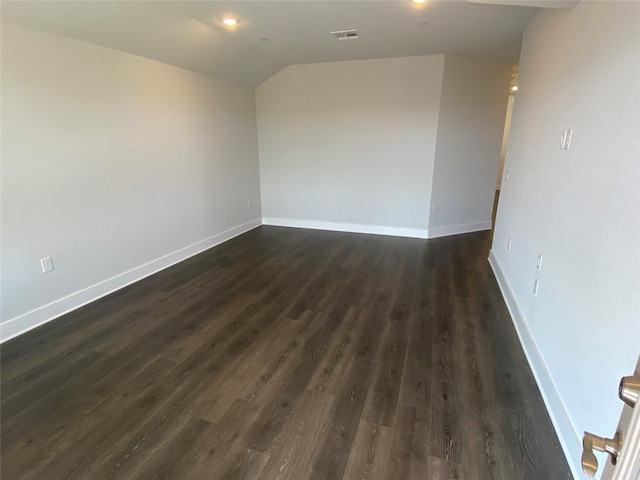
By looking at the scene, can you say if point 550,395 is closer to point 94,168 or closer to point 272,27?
point 272,27

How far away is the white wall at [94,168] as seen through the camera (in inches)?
93.3

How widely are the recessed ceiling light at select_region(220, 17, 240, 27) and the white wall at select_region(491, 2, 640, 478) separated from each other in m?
2.39

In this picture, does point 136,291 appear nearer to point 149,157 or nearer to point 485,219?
point 149,157

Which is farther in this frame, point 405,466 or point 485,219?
point 485,219

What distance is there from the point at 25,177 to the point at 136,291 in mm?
1271

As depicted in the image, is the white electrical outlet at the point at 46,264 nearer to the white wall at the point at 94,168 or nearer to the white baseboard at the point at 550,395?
the white wall at the point at 94,168

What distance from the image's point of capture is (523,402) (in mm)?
1831

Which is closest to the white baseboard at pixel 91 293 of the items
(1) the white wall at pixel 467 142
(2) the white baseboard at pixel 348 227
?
(2) the white baseboard at pixel 348 227

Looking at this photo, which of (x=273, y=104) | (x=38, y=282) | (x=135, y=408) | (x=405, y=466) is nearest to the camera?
(x=405, y=466)

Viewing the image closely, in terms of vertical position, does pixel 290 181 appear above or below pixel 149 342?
above

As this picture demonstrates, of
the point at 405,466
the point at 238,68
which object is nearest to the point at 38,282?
the point at 405,466

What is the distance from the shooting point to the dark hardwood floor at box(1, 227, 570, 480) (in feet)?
4.95

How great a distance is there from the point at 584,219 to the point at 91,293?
360 centimetres

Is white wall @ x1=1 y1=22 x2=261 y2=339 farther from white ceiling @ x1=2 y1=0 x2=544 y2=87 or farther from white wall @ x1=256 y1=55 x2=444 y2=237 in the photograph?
white wall @ x1=256 y1=55 x2=444 y2=237
